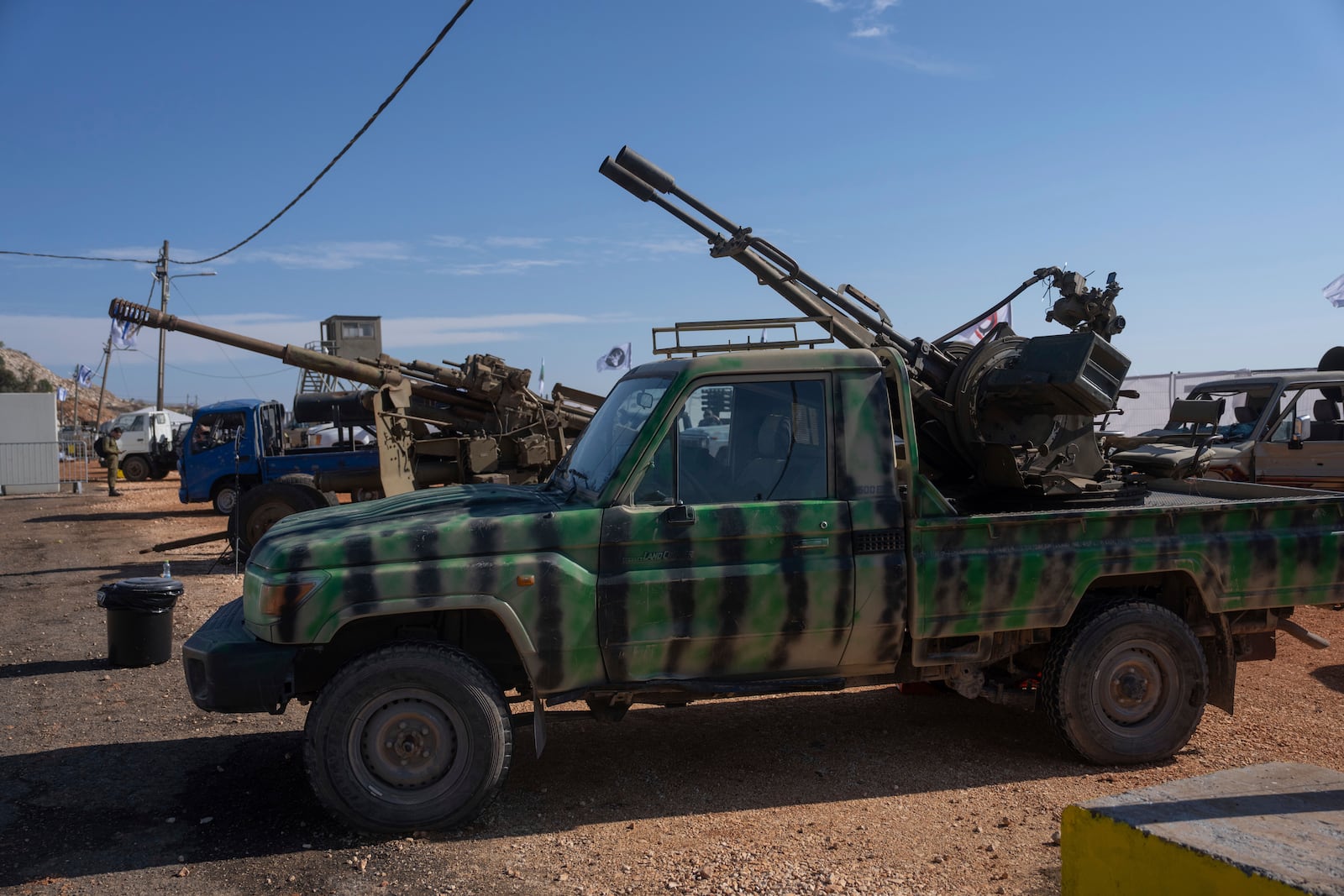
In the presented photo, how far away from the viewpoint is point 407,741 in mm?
4402

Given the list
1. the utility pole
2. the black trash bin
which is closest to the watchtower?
the utility pole

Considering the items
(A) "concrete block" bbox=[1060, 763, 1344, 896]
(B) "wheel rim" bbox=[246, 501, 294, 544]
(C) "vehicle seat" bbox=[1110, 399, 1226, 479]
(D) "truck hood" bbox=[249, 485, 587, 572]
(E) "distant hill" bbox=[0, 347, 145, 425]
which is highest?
(E) "distant hill" bbox=[0, 347, 145, 425]

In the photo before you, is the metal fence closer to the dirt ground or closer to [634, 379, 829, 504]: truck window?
the dirt ground

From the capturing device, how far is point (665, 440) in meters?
4.62

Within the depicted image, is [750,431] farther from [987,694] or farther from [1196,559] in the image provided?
[1196,559]

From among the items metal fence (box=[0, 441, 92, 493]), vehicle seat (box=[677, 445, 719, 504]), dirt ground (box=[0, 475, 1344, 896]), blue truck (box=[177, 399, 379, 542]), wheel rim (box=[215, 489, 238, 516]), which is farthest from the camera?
metal fence (box=[0, 441, 92, 493])

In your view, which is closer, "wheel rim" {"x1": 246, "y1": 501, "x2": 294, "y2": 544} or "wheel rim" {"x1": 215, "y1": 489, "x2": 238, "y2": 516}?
"wheel rim" {"x1": 246, "y1": 501, "x2": 294, "y2": 544}

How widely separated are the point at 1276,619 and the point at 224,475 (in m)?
16.7

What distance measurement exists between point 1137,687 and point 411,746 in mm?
3484

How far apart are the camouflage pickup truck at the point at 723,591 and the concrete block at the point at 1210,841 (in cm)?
130

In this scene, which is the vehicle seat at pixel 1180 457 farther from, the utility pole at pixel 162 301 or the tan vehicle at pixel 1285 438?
the utility pole at pixel 162 301

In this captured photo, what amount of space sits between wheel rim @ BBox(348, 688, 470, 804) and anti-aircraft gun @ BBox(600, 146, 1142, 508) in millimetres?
2710

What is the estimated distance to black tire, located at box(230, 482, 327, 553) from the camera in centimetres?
1373

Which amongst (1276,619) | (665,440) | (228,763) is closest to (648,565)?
(665,440)
